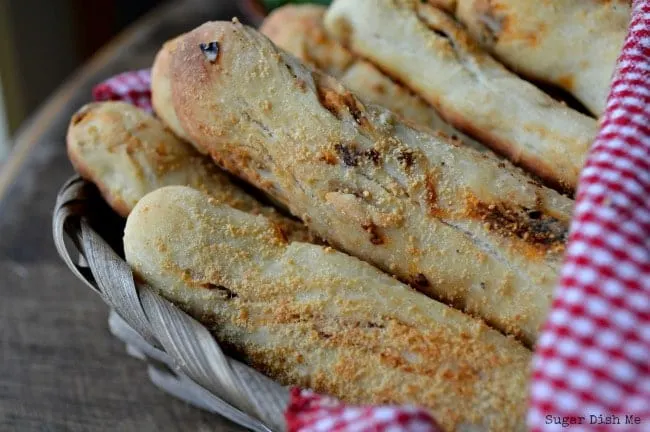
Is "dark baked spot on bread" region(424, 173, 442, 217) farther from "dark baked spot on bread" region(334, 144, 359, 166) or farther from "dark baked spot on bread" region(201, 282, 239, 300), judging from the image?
"dark baked spot on bread" region(201, 282, 239, 300)

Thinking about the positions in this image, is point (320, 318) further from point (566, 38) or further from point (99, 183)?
point (566, 38)

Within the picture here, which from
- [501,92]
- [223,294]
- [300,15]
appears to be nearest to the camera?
[223,294]

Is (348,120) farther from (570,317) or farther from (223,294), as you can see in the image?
(570,317)

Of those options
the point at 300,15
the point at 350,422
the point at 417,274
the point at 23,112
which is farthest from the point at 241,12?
the point at 350,422

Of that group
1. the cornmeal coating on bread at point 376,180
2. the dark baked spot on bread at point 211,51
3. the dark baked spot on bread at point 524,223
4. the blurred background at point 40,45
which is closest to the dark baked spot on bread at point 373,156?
the cornmeal coating on bread at point 376,180

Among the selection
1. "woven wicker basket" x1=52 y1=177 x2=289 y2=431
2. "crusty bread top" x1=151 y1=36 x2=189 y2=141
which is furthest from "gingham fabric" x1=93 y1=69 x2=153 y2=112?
"woven wicker basket" x1=52 y1=177 x2=289 y2=431

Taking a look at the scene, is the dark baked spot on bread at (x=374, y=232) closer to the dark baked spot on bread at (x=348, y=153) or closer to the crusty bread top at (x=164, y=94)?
the dark baked spot on bread at (x=348, y=153)

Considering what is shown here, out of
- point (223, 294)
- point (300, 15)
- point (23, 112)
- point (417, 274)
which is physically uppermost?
point (300, 15)

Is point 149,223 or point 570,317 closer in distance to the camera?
point 570,317
